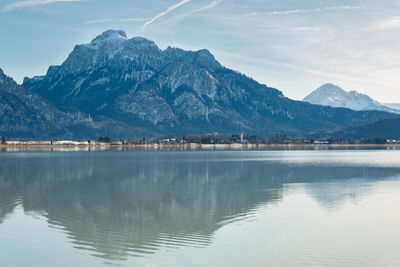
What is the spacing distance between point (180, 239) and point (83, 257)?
7232 millimetres

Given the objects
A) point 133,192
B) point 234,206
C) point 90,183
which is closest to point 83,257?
point 234,206

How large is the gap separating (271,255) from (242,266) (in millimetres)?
3091

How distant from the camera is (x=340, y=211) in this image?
45.0 meters

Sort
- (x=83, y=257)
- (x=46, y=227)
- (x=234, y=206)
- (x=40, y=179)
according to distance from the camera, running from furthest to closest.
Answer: (x=40, y=179), (x=234, y=206), (x=46, y=227), (x=83, y=257)

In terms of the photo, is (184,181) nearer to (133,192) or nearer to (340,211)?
(133,192)

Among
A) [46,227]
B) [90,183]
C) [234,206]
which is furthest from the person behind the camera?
[90,183]

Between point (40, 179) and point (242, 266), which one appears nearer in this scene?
point (242, 266)

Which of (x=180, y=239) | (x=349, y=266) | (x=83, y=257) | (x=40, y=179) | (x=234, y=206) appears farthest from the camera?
(x=40, y=179)

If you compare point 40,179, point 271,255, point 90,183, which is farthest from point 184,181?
point 271,255

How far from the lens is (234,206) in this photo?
157ft

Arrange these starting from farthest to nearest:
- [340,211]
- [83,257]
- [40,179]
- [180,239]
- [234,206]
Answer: [40,179]
[234,206]
[340,211]
[180,239]
[83,257]

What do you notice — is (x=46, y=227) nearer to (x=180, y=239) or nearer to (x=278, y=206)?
(x=180, y=239)

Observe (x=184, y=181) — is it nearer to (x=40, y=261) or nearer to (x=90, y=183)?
(x=90, y=183)

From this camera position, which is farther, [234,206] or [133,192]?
[133,192]
